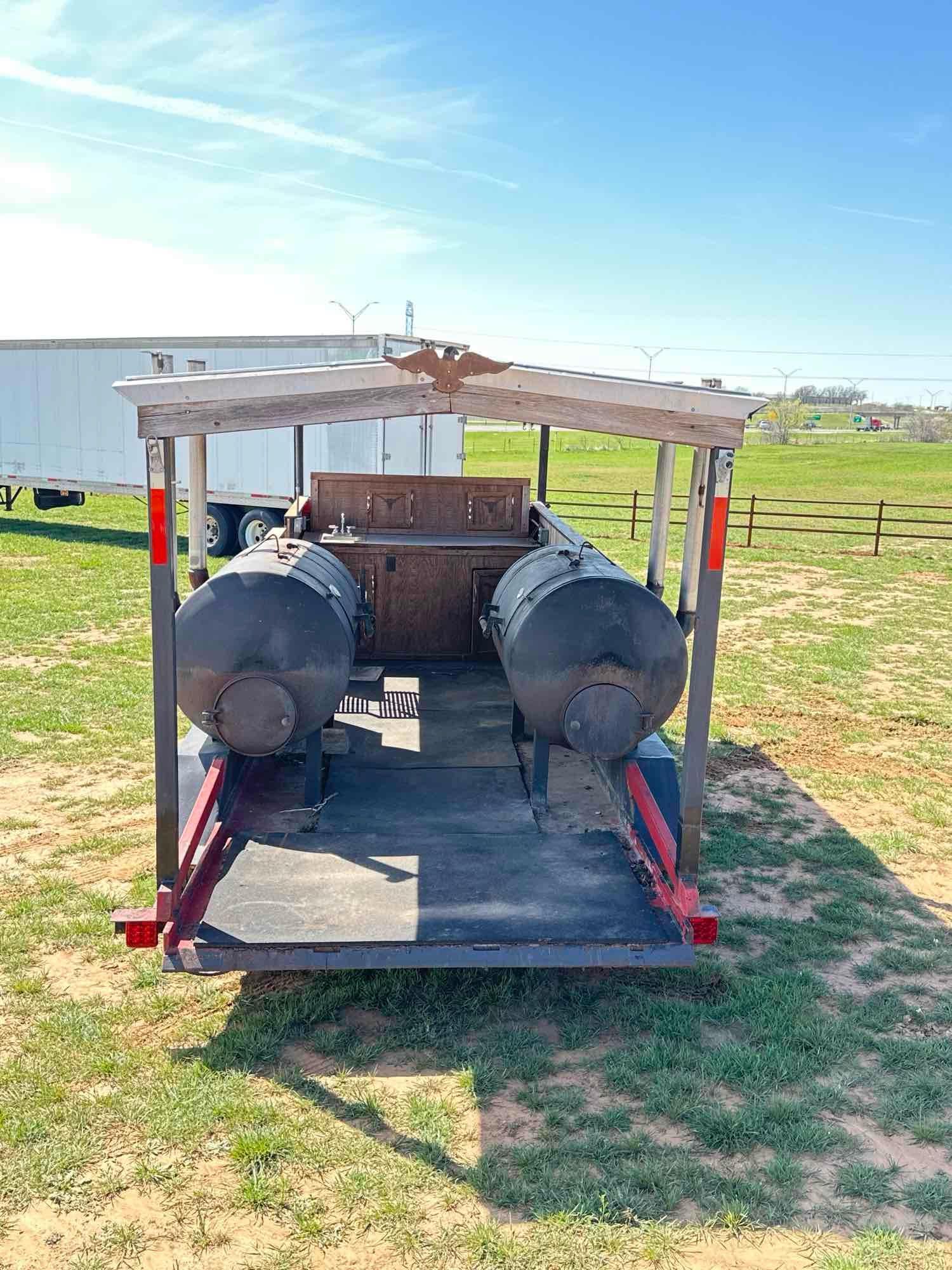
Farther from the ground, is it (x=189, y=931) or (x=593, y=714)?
(x=593, y=714)

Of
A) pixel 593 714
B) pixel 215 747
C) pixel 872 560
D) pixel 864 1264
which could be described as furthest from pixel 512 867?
pixel 872 560

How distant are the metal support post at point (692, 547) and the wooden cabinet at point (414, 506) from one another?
3068mm

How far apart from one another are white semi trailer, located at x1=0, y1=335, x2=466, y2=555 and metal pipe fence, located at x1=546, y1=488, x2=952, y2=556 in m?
5.07

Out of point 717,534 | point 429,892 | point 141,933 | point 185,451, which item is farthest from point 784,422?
point 141,933

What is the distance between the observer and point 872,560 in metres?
20.2

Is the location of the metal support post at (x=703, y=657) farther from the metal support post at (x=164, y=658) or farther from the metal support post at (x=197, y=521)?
the metal support post at (x=197, y=521)

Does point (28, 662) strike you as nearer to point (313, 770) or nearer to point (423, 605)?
point (423, 605)

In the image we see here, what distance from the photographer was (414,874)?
5.59 meters

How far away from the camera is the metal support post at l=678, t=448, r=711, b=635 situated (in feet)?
19.2

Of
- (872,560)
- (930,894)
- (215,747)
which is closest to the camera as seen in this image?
(215,747)

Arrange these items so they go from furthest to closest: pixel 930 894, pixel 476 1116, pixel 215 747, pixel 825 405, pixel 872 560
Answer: pixel 825 405 → pixel 872 560 → pixel 930 894 → pixel 215 747 → pixel 476 1116

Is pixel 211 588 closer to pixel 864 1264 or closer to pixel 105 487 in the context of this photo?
pixel 864 1264

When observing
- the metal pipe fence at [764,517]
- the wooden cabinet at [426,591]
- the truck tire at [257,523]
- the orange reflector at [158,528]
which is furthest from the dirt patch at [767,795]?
the truck tire at [257,523]

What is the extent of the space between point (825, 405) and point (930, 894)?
7619 inches
